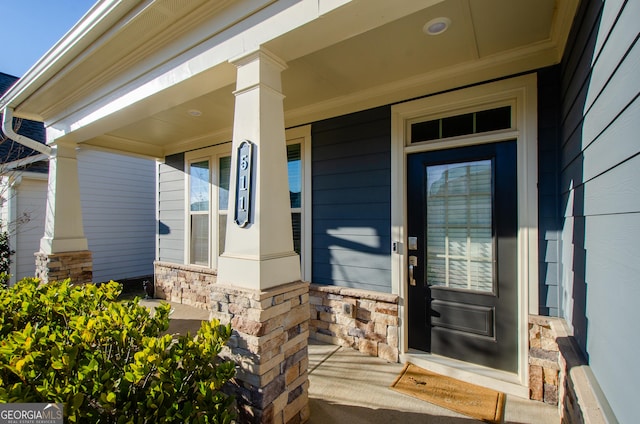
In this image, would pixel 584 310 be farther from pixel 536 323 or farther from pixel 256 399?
pixel 256 399

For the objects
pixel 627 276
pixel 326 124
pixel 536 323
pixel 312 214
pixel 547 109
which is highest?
pixel 326 124

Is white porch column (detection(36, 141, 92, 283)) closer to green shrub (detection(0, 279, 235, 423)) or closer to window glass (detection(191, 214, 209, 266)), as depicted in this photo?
window glass (detection(191, 214, 209, 266))

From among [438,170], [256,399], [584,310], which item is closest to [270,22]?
[438,170]

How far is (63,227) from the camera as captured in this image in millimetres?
4082

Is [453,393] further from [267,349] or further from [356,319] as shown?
[267,349]

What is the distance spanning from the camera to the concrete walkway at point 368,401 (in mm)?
2066

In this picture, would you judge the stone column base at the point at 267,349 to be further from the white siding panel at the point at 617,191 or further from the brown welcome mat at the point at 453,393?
the white siding panel at the point at 617,191

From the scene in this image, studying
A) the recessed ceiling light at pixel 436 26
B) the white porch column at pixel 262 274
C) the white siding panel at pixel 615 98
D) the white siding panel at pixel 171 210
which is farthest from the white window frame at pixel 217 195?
the white siding panel at pixel 615 98

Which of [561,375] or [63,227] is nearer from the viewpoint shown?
[561,375]

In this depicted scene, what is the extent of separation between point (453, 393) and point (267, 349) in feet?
5.23

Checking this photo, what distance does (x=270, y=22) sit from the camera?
1850 mm

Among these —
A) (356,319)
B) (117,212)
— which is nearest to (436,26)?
(356,319)

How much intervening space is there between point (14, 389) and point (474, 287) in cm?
288

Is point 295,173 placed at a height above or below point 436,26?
below
